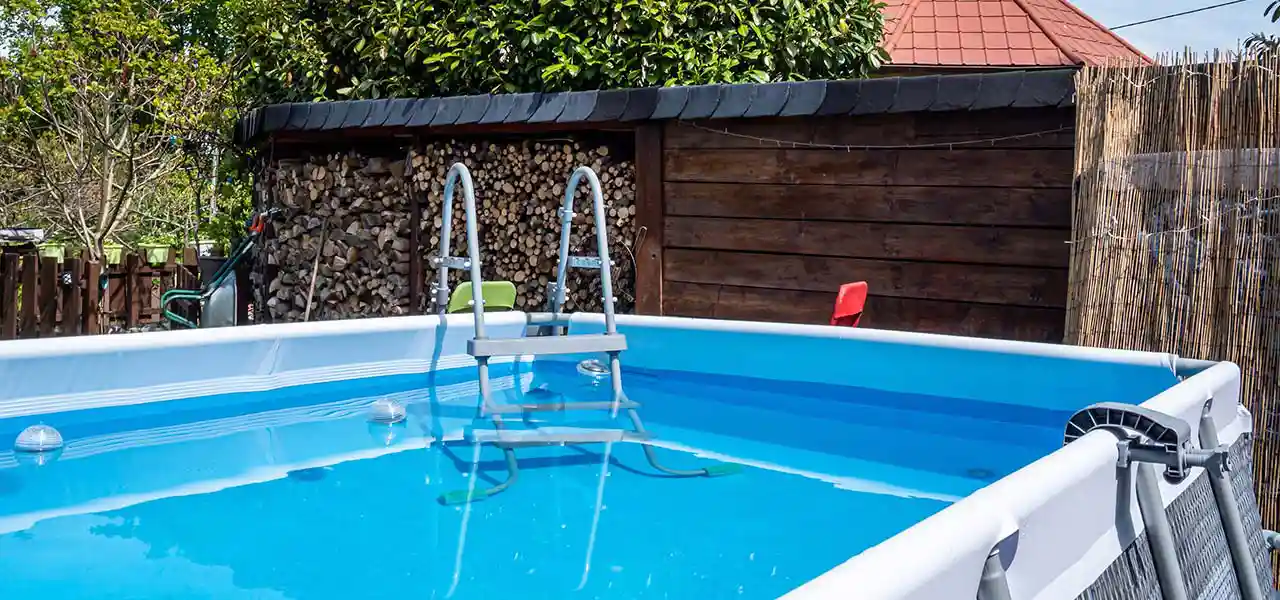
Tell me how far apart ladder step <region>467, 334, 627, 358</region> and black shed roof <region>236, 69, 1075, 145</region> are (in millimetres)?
2268

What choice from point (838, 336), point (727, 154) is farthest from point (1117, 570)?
point (727, 154)

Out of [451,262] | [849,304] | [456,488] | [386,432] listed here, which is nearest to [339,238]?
[451,262]

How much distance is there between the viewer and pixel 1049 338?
214 inches

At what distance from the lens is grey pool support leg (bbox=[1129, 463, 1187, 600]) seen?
6.41 feet

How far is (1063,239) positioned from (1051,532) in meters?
4.02

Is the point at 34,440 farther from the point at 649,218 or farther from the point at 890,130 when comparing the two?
the point at 890,130

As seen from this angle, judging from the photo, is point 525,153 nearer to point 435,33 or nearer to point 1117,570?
point 435,33

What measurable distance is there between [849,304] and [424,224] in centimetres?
356

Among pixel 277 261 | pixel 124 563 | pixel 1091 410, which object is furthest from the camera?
pixel 277 261

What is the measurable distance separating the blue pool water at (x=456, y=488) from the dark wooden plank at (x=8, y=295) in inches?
166

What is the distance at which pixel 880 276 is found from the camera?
5953 mm

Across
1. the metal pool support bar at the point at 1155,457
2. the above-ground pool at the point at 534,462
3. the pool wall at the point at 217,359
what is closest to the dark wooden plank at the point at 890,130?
the above-ground pool at the point at 534,462

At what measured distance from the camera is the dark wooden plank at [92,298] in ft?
27.0

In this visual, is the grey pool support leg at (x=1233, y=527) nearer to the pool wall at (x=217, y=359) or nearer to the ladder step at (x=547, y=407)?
the ladder step at (x=547, y=407)
